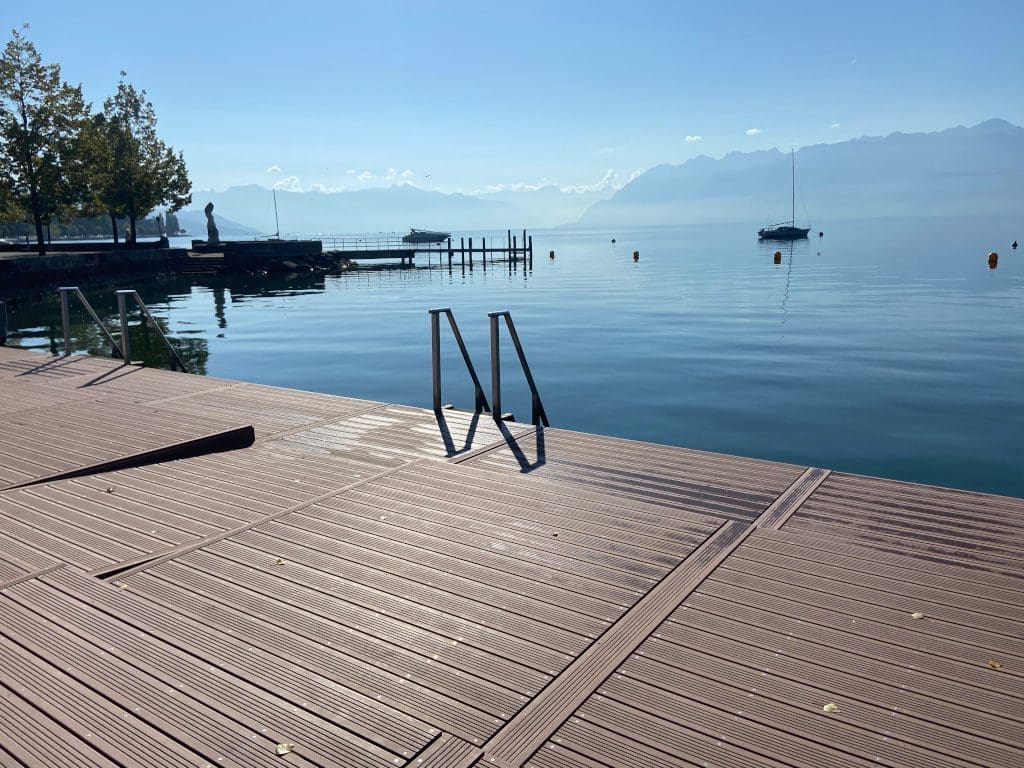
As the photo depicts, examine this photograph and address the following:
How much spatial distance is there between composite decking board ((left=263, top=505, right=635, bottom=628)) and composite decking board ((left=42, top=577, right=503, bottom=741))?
2.78ft

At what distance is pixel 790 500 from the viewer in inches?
213

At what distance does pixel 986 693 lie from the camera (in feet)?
9.97

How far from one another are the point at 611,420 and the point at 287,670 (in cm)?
1084

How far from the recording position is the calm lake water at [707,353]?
40.9 ft

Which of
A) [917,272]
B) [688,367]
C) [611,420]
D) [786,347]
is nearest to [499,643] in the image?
[611,420]

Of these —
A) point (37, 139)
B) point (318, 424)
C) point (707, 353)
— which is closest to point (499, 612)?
point (318, 424)

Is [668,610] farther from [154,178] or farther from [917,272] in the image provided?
[154,178]

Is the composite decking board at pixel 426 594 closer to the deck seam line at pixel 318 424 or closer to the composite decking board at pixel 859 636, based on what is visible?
the composite decking board at pixel 859 636

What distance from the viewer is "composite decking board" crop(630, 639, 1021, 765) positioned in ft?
8.93

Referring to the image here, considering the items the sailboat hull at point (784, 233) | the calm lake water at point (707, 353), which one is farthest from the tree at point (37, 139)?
the sailboat hull at point (784, 233)

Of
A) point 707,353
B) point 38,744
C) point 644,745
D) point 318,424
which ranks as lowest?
point 707,353

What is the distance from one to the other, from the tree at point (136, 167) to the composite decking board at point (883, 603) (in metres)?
54.1

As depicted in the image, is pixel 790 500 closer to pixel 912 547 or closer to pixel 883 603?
pixel 912 547

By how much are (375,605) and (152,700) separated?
43.8 inches
